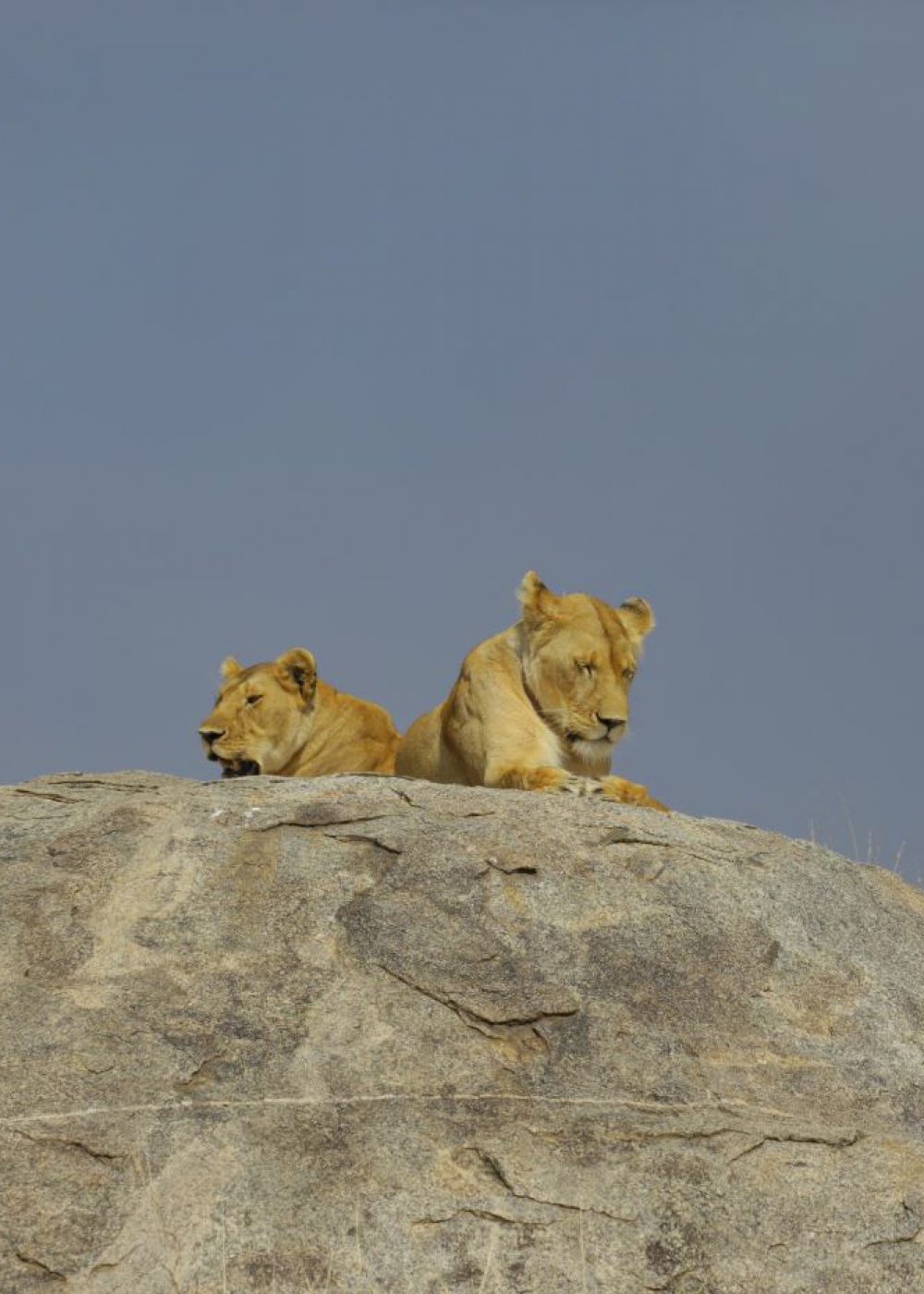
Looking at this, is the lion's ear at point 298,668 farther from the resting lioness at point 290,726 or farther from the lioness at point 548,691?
A: the lioness at point 548,691

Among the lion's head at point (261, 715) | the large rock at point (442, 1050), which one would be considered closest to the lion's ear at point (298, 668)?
the lion's head at point (261, 715)

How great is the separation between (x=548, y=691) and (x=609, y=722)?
1.61 ft

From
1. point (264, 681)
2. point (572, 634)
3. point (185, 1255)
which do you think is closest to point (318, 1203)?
point (185, 1255)

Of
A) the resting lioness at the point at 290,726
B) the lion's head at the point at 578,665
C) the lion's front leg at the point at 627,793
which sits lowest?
the lion's front leg at the point at 627,793

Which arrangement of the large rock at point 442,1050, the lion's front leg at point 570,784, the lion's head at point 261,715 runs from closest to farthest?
the large rock at point 442,1050
the lion's front leg at point 570,784
the lion's head at point 261,715

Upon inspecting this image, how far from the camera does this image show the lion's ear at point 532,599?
38.1ft

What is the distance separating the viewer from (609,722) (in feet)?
36.6

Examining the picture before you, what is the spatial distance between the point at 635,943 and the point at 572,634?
3.41 meters

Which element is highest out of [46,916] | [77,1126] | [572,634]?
[572,634]

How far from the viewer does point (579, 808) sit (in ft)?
30.8

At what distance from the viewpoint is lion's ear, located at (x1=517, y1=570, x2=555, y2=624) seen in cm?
1162

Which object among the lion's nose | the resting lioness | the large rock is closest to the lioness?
the lion's nose

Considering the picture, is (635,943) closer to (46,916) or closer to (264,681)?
(46,916)

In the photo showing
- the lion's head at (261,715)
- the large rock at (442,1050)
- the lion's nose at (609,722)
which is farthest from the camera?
the lion's head at (261,715)
